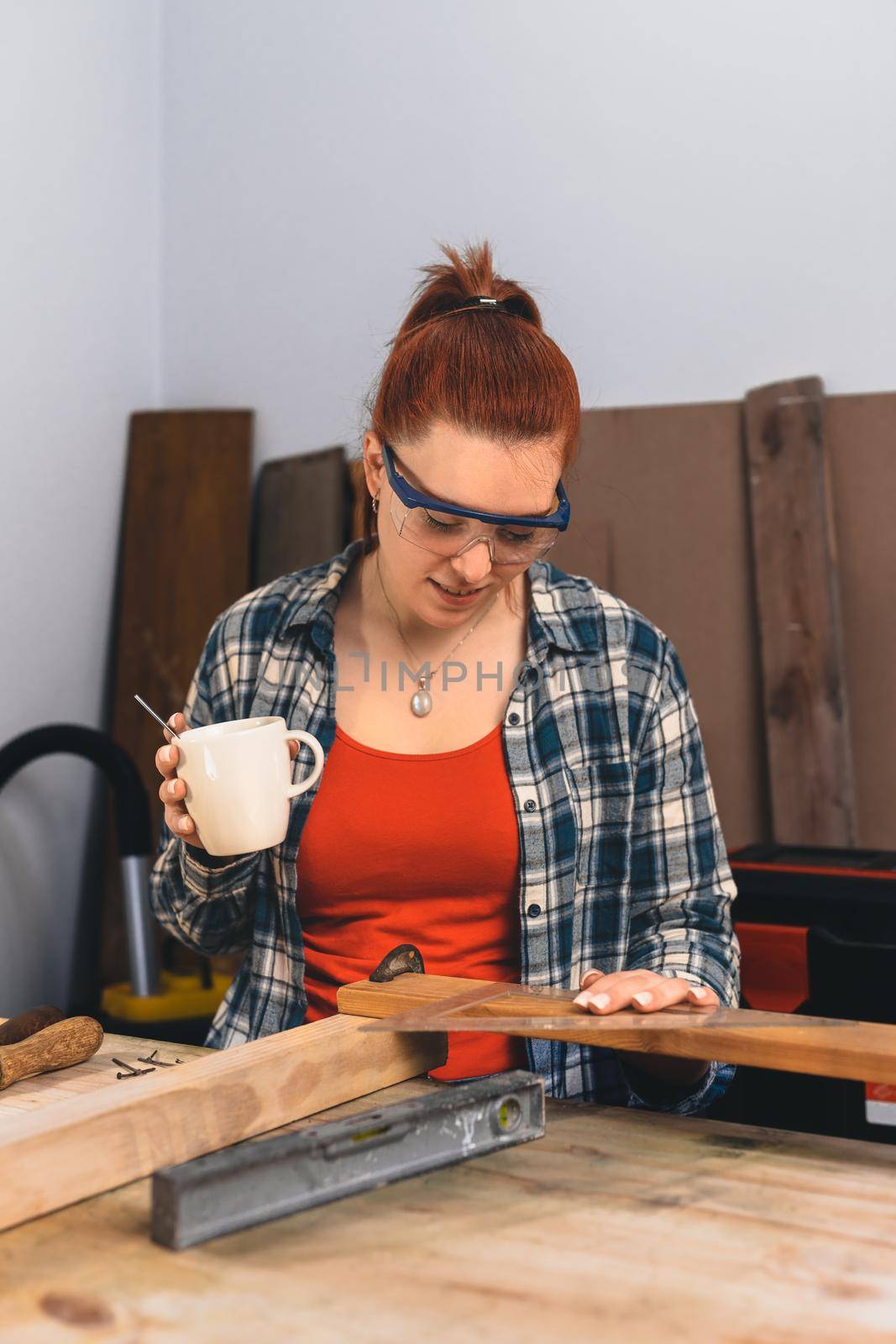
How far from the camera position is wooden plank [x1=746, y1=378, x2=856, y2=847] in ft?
7.27

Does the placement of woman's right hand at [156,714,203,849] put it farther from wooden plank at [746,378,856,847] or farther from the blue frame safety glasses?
wooden plank at [746,378,856,847]

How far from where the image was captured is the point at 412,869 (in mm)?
1393

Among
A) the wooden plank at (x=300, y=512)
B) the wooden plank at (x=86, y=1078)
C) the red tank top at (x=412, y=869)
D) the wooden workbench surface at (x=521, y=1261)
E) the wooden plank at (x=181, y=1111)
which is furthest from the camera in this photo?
the wooden plank at (x=300, y=512)

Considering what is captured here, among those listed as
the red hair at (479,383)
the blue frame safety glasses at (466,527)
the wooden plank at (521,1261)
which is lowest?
the wooden plank at (521,1261)

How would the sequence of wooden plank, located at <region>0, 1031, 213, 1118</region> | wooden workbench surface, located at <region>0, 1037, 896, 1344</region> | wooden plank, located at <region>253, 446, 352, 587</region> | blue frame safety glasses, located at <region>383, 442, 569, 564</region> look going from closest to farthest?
1. wooden workbench surface, located at <region>0, 1037, 896, 1344</region>
2. wooden plank, located at <region>0, 1031, 213, 1118</region>
3. blue frame safety glasses, located at <region>383, 442, 569, 564</region>
4. wooden plank, located at <region>253, 446, 352, 587</region>

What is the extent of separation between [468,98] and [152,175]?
0.81 m

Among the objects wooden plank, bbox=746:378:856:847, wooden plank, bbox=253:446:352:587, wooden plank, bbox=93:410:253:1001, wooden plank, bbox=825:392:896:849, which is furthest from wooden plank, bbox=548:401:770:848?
wooden plank, bbox=93:410:253:1001

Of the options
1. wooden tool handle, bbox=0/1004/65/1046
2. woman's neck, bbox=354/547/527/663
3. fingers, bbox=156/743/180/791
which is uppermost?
woman's neck, bbox=354/547/527/663

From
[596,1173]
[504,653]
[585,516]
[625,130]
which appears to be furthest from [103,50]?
[596,1173]

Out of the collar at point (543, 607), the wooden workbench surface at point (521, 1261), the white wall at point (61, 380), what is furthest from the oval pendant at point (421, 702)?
the white wall at point (61, 380)

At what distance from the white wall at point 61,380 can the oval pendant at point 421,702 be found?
1.29 meters

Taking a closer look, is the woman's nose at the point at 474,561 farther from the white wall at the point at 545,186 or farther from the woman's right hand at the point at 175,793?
the white wall at the point at 545,186

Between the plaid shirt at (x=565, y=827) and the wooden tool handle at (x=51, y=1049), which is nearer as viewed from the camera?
the wooden tool handle at (x=51, y=1049)

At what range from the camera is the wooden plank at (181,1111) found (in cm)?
73
